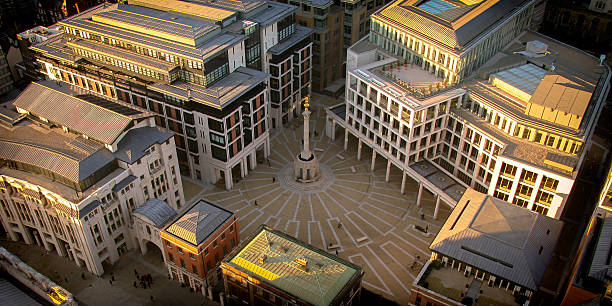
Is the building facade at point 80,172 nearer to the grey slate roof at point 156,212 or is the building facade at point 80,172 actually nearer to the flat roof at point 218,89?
the grey slate roof at point 156,212

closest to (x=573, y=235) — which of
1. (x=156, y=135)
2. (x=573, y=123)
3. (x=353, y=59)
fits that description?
(x=573, y=123)

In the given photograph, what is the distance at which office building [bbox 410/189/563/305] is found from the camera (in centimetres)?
8906

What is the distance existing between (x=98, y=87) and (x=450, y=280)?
4108 inches

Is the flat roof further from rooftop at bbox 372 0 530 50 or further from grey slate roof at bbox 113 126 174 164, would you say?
rooftop at bbox 372 0 530 50

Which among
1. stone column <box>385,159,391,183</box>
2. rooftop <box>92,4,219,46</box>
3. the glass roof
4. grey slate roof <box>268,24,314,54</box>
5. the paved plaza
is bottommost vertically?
the paved plaza

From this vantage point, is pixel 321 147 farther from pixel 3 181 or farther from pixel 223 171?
pixel 3 181

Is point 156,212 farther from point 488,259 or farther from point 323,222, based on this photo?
point 488,259

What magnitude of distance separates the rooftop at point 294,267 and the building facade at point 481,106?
39.6 meters

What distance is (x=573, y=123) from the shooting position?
111 meters

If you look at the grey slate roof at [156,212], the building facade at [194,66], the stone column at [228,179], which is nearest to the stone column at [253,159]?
the building facade at [194,66]

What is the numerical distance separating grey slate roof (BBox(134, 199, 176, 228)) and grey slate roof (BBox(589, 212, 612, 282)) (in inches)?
3159

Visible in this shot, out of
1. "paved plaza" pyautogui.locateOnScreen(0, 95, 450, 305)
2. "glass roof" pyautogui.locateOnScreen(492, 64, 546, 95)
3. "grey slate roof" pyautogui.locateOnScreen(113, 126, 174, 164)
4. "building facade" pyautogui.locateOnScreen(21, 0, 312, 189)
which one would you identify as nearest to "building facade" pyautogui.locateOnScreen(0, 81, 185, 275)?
"grey slate roof" pyautogui.locateOnScreen(113, 126, 174, 164)

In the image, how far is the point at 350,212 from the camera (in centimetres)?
Answer: 13000

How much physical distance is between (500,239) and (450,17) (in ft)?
220
